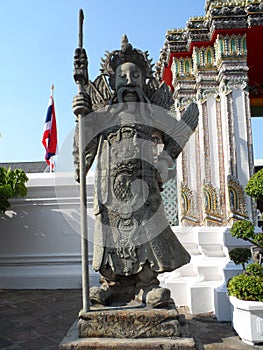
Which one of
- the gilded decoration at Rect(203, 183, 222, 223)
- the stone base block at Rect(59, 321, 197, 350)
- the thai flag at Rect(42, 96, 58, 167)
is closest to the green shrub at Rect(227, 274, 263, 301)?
the stone base block at Rect(59, 321, 197, 350)

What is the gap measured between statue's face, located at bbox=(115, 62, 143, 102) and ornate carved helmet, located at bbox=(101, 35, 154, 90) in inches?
4.0

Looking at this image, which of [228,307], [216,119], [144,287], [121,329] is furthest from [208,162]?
[121,329]

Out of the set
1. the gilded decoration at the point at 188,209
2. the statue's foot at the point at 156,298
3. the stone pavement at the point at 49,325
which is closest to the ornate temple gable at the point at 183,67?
the gilded decoration at the point at 188,209

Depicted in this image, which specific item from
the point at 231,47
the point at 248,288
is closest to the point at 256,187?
the point at 248,288

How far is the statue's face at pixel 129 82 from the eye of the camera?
282 cm

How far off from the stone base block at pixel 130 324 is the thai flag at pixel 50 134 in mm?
7031

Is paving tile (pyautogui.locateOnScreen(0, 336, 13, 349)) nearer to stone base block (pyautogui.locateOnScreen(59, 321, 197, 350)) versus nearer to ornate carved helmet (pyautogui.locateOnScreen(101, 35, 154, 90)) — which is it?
stone base block (pyautogui.locateOnScreen(59, 321, 197, 350))

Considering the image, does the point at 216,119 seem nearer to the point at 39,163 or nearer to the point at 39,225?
the point at 39,225

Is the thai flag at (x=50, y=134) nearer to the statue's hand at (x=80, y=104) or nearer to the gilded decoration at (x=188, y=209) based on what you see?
the gilded decoration at (x=188, y=209)

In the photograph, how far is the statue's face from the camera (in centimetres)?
282

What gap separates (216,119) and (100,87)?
3.28 metres

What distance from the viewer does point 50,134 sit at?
29.6ft

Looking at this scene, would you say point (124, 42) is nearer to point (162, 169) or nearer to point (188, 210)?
point (162, 169)

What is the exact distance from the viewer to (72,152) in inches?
116
